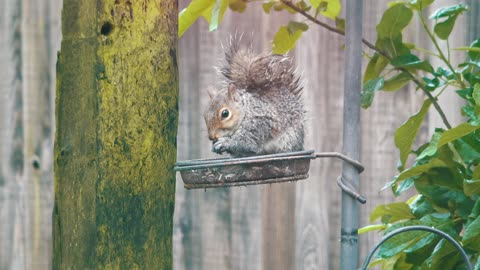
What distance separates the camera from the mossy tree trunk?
1237mm

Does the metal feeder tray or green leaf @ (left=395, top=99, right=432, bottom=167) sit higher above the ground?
green leaf @ (left=395, top=99, right=432, bottom=167)

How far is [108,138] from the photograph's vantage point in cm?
124

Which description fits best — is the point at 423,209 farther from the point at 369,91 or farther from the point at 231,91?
the point at 231,91

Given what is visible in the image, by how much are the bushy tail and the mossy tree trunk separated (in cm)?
41

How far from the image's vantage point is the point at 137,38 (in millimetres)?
1267

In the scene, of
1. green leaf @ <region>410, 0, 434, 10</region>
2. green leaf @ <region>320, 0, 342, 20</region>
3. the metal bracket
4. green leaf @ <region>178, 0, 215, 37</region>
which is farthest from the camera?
green leaf @ <region>320, 0, 342, 20</region>

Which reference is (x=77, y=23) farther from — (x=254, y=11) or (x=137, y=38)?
(x=254, y=11)

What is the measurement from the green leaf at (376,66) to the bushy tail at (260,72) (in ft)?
0.55

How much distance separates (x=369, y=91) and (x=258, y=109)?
8.7 inches

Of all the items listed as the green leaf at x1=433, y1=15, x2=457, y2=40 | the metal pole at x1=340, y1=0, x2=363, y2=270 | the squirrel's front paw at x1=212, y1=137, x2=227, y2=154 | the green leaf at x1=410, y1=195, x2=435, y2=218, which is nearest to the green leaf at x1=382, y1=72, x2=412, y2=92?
the green leaf at x1=433, y1=15, x2=457, y2=40

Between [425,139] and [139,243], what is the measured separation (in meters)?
1.08

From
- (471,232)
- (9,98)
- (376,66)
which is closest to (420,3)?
(376,66)

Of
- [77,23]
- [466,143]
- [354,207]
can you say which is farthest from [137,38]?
[466,143]

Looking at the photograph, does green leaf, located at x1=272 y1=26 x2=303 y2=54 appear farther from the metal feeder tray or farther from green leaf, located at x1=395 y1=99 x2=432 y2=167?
the metal feeder tray
